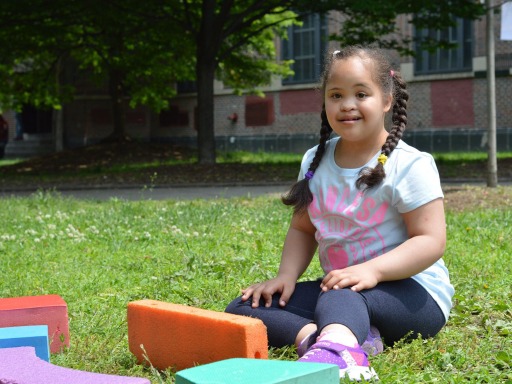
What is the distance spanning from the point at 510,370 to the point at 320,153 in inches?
50.7

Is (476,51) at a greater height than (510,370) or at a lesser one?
greater

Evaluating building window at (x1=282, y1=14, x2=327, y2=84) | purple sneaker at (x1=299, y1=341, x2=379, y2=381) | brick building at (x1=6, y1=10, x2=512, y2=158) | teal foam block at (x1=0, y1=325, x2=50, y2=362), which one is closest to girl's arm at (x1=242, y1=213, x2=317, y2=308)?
purple sneaker at (x1=299, y1=341, x2=379, y2=381)

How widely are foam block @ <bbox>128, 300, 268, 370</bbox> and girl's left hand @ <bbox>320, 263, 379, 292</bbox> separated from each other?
40 cm

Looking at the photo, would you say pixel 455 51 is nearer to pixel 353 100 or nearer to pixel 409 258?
pixel 353 100

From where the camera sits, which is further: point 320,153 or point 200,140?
point 200,140

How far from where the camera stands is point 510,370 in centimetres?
325

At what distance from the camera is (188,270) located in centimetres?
553

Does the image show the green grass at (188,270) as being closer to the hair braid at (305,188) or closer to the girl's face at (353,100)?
the hair braid at (305,188)

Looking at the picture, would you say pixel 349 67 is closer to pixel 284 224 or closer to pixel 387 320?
pixel 387 320

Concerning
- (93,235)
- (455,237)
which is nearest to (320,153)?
(455,237)

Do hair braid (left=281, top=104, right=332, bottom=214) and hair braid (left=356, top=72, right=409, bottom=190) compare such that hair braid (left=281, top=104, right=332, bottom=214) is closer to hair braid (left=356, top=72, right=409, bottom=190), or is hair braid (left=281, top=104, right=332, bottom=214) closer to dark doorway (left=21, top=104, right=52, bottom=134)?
hair braid (left=356, top=72, right=409, bottom=190)

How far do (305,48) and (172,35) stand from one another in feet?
30.7

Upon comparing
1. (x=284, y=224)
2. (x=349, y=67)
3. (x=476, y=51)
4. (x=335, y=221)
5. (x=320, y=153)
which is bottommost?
(x=284, y=224)

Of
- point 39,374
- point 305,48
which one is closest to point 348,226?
point 39,374
